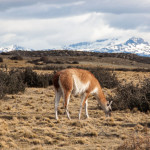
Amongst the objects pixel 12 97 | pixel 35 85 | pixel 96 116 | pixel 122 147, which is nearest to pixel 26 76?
pixel 35 85

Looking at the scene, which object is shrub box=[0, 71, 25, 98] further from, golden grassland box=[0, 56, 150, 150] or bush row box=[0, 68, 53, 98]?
golden grassland box=[0, 56, 150, 150]

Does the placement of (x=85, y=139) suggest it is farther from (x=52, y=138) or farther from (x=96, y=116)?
(x=96, y=116)

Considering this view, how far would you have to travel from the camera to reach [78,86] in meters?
11.6

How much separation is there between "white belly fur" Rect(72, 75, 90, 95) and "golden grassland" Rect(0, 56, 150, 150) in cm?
114

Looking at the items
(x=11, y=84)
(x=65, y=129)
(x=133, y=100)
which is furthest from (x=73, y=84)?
(x=11, y=84)

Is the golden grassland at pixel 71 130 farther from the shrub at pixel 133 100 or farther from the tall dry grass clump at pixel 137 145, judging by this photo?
the shrub at pixel 133 100

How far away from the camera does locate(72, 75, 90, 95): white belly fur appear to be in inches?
452

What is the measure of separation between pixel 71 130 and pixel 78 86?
1948 millimetres

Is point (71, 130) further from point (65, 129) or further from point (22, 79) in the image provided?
point (22, 79)

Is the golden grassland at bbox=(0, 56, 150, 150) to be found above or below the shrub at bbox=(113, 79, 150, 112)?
below

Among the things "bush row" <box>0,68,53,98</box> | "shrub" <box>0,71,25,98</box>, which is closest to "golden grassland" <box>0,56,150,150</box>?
"shrub" <box>0,71,25,98</box>

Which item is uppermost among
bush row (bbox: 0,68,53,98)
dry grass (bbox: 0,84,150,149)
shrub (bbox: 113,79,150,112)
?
bush row (bbox: 0,68,53,98)

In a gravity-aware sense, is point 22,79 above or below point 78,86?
below

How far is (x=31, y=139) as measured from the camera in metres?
9.16
